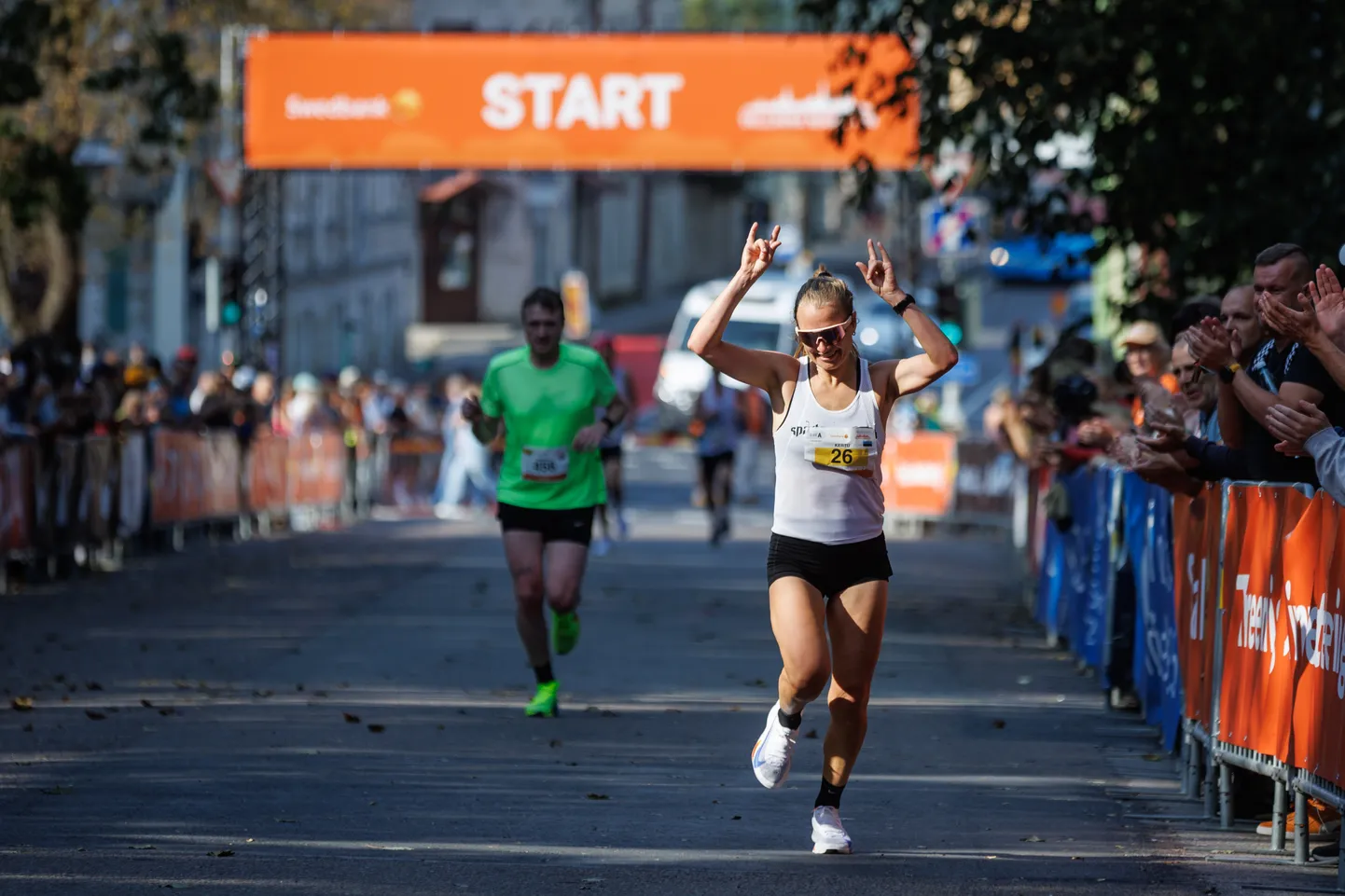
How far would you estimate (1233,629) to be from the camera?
8.83m

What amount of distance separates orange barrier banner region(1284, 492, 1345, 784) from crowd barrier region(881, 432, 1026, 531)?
75.1ft

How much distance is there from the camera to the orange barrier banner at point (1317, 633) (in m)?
7.43

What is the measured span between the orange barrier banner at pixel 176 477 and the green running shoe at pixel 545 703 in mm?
12574

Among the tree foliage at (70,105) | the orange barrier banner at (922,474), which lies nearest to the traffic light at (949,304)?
the orange barrier banner at (922,474)

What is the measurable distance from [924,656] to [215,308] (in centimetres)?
2153

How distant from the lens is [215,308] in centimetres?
3519

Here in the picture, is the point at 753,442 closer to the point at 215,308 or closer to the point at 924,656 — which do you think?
the point at 215,308

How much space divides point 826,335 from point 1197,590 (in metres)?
2.33

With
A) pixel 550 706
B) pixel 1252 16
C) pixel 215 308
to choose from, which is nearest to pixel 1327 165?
pixel 1252 16

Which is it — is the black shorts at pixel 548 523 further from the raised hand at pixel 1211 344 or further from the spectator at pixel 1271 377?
the raised hand at pixel 1211 344

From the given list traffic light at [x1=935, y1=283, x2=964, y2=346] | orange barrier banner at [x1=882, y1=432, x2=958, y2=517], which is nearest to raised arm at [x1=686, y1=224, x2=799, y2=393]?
orange barrier banner at [x1=882, y1=432, x2=958, y2=517]

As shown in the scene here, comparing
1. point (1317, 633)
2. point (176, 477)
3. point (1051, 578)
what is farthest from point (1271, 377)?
point (176, 477)

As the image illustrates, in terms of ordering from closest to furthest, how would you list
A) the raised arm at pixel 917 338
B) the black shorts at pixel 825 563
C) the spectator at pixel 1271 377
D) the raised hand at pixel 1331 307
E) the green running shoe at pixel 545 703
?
the raised hand at pixel 1331 307 < the raised arm at pixel 917 338 < the black shorts at pixel 825 563 < the spectator at pixel 1271 377 < the green running shoe at pixel 545 703

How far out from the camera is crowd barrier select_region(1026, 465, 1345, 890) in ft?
25.0
